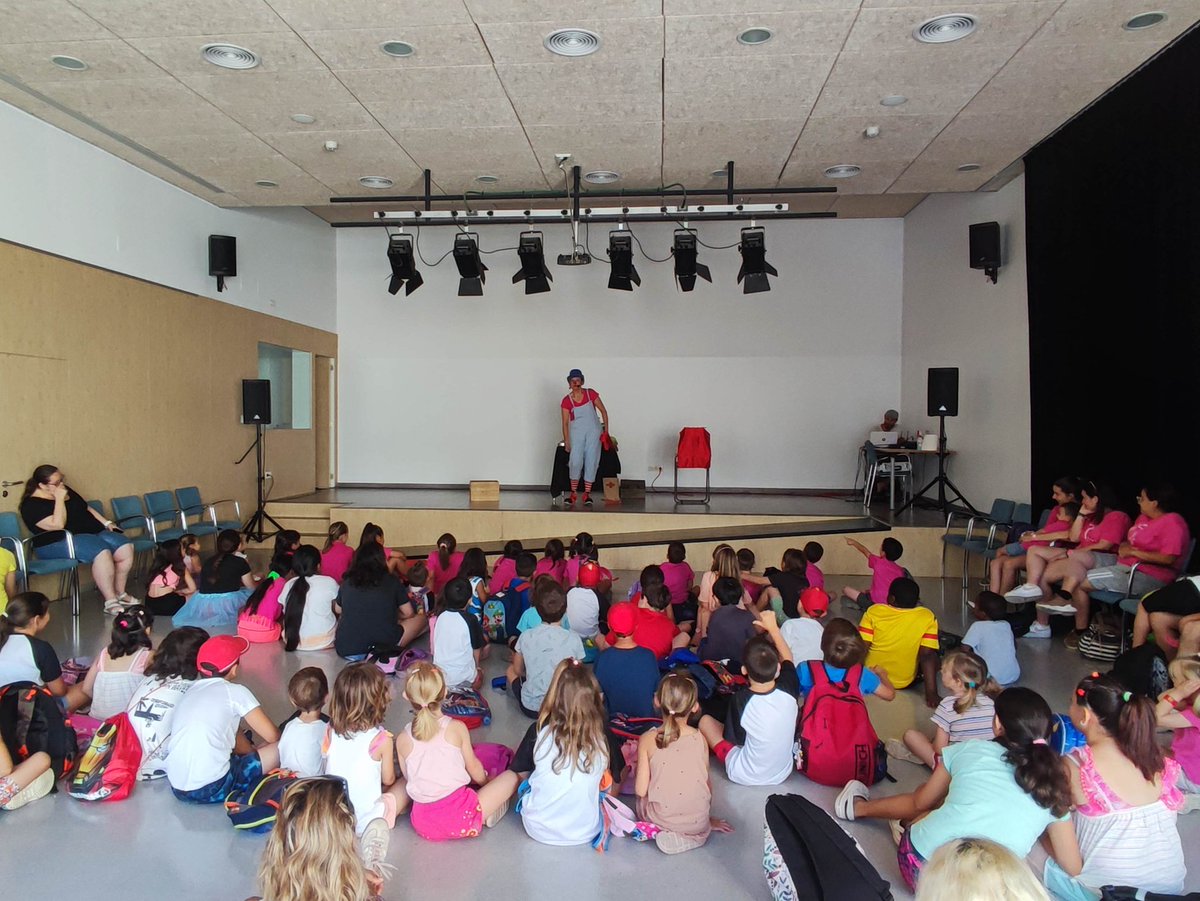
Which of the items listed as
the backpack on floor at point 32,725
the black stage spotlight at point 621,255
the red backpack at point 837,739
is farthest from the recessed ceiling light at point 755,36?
the backpack on floor at point 32,725

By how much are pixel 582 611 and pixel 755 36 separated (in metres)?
3.30

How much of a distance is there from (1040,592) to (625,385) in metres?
6.01

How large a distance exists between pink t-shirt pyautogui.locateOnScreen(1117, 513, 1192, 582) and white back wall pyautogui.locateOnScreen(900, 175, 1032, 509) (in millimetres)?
1653

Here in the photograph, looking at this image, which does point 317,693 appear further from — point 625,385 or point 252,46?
point 625,385

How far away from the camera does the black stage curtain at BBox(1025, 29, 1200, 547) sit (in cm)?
471

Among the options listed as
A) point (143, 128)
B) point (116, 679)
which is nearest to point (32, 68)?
point (143, 128)

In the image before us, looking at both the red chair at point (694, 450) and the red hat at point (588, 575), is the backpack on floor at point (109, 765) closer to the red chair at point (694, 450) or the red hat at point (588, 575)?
the red hat at point (588, 575)

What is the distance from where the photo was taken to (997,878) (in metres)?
1.25

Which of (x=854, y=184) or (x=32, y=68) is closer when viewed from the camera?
(x=32, y=68)

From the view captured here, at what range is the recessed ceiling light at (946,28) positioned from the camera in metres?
4.21

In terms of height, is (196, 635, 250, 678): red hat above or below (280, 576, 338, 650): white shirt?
above

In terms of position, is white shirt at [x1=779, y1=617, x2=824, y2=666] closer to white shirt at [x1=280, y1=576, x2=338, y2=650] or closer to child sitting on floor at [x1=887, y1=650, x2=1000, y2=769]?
child sitting on floor at [x1=887, y1=650, x2=1000, y2=769]

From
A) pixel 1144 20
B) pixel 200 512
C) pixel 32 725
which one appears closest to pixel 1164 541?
pixel 1144 20

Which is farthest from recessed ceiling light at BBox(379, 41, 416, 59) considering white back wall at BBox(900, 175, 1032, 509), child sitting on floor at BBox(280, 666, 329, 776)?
white back wall at BBox(900, 175, 1032, 509)
